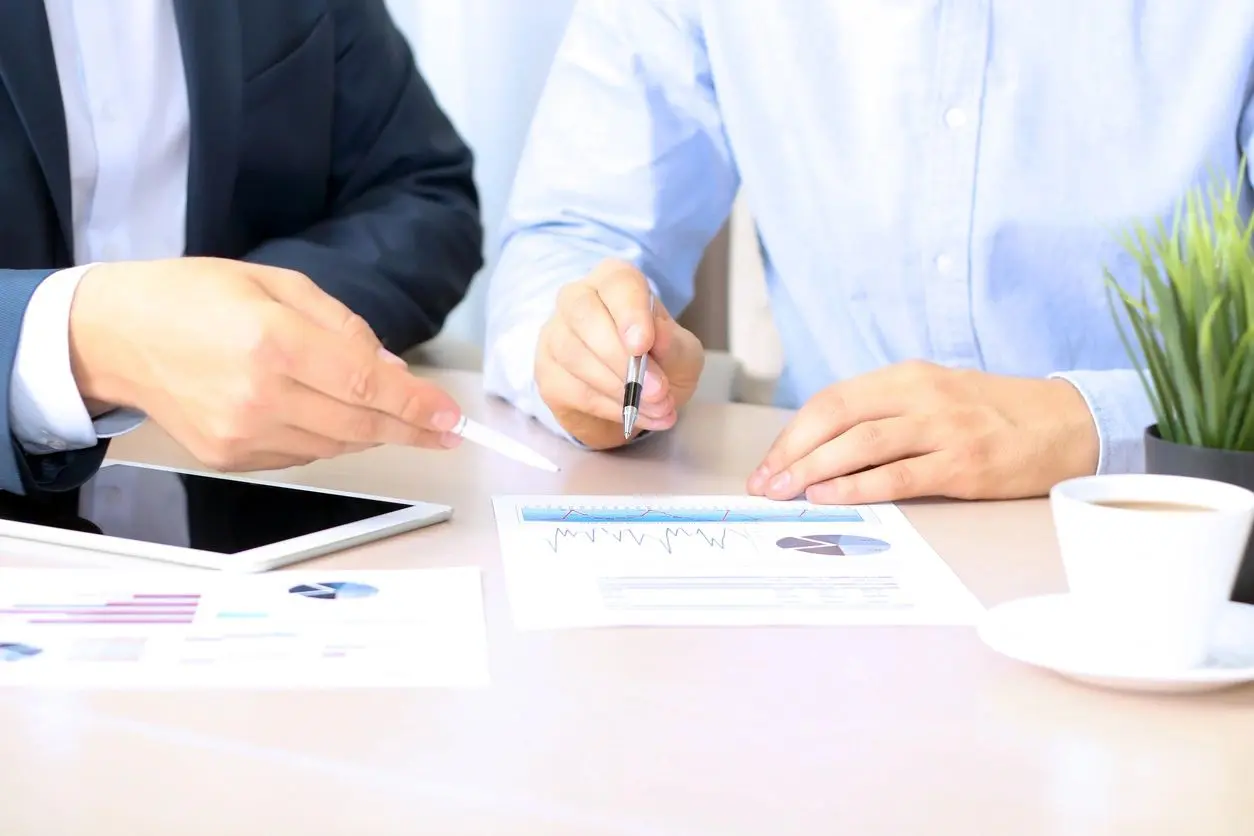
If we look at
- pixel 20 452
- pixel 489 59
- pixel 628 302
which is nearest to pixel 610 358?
pixel 628 302

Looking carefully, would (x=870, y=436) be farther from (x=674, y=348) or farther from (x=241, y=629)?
(x=241, y=629)

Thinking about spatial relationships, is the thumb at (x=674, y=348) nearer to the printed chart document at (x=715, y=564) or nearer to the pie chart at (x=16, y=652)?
the printed chart document at (x=715, y=564)

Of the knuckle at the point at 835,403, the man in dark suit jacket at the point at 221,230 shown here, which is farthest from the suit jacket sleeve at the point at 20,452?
the knuckle at the point at 835,403

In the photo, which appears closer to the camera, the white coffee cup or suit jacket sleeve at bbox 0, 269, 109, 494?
the white coffee cup

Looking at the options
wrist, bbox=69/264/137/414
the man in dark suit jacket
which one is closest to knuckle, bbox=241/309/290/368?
the man in dark suit jacket

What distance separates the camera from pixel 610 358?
A: 3.06 ft

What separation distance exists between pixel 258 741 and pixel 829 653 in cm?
24

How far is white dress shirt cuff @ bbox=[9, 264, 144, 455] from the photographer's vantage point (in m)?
0.78

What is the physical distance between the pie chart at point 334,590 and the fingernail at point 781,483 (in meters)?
0.29

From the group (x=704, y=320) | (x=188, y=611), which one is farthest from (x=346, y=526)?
(x=704, y=320)

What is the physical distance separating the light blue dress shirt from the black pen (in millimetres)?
148

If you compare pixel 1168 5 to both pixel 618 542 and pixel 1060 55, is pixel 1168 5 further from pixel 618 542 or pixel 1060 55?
pixel 618 542

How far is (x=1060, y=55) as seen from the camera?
1.14 metres

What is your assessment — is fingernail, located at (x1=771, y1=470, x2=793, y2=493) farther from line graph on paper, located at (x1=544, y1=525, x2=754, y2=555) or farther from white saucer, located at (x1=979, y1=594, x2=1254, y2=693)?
white saucer, located at (x1=979, y1=594, x2=1254, y2=693)
